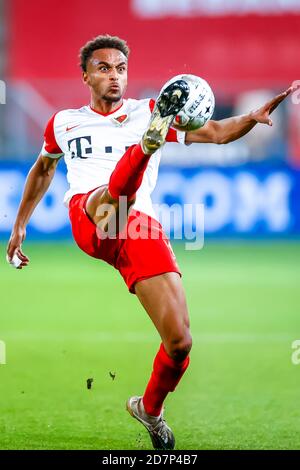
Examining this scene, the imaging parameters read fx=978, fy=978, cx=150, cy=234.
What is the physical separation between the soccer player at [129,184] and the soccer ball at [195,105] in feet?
0.52

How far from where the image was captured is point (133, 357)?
7586 mm

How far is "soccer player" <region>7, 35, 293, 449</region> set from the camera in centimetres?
474

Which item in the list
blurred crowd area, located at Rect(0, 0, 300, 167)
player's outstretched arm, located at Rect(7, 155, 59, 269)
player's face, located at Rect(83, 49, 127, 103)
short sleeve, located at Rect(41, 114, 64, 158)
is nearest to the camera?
player's face, located at Rect(83, 49, 127, 103)

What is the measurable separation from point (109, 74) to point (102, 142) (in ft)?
1.29

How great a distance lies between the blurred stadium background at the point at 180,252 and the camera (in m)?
5.91

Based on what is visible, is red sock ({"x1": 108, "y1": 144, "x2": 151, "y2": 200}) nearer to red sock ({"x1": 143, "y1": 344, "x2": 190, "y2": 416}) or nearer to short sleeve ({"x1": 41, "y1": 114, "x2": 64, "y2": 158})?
red sock ({"x1": 143, "y1": 344, "x2": 190, "y2": 416})

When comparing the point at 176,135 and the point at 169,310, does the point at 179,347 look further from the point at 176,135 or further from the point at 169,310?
the point at 176,135

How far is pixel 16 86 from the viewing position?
645 inches

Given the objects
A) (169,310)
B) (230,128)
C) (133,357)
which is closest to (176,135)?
(230,128)

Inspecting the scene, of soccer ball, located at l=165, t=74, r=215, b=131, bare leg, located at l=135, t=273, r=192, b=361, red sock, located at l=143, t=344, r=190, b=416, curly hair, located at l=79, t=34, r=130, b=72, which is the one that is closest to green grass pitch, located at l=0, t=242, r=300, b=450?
red sock, located at l=143, t=344, r=190, b=416

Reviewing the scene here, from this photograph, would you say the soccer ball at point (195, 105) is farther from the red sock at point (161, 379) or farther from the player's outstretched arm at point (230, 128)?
the red sock at point (161, 379)

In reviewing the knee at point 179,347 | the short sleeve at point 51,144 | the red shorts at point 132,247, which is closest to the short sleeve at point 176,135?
the red shorts at point 132,247

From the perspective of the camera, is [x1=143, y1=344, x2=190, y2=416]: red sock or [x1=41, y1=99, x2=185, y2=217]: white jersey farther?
[x1=41, y1=99, x2=185, y2=217]: white jersey

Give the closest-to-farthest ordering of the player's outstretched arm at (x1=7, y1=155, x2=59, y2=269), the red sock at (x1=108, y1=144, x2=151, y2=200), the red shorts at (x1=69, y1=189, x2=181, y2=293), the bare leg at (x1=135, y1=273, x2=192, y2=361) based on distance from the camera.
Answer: the red sock at (x1=108, y1=144, x2=151, y2=200)
the bare leg at (x1=135, y1=273, x2=192, y2=361)
the red shorts at (x1=69, y1=189, x2=181, y2=293)
the player's outstretched arm at (x1=7, y1=155, x2=59, y2=269)
